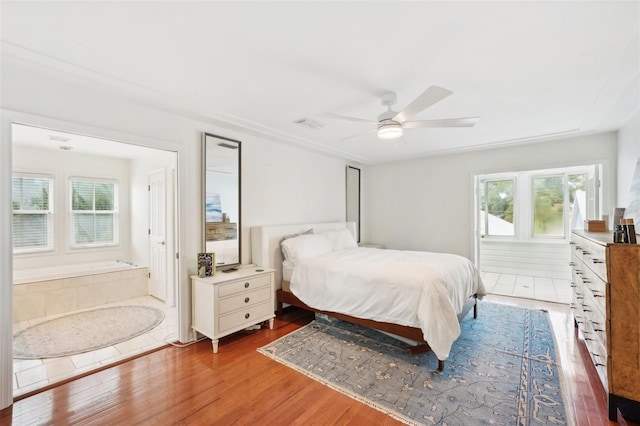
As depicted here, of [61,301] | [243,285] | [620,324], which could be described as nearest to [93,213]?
[61,301]

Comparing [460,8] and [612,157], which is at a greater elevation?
[460,8]

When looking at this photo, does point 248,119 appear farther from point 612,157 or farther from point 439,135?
point 612,157

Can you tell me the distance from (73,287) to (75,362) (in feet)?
6.02

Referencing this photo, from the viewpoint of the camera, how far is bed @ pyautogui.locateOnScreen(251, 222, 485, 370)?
96.4 inches

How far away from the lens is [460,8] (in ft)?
5.00

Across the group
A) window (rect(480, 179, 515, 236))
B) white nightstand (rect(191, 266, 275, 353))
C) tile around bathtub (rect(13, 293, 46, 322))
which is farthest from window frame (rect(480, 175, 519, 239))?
tile around bathtub (rect(13, 293, 46, 322))

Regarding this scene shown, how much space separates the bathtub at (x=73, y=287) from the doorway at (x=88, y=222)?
0.4 inches

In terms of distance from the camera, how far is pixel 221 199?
335 centimetres

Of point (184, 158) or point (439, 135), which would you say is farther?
point (439, 135)

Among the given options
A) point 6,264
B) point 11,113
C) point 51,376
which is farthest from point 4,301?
point 11,113

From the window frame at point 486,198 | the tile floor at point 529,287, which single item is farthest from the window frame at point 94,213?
the window frame at point 486,198

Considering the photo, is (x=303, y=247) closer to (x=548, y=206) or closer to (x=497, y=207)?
(x=497, y=207)

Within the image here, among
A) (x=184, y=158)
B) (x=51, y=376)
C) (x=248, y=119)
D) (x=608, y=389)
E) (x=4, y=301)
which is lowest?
(x=51, y=376)

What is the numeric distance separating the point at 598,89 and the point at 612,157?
191 centimetres
